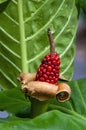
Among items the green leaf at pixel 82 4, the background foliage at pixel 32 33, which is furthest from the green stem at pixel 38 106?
the green leaf at pixel 82 4

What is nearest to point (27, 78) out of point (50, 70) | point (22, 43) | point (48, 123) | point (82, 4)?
point (50, 70)

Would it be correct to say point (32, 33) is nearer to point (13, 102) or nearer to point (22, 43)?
point (22, 43)

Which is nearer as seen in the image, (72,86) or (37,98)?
(37,98)

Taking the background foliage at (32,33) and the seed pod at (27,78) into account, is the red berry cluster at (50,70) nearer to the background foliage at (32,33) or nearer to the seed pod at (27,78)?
the seed pod at (27,78)

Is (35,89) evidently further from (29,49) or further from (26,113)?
(29,49)

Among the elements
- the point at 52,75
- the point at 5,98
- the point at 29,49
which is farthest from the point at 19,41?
the point at 52,75

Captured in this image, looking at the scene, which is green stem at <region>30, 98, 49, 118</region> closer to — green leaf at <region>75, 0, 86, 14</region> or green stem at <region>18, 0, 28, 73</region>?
green stem at <region>18, 0, 28, 73</region>
